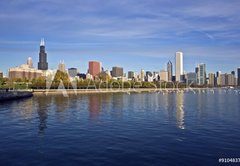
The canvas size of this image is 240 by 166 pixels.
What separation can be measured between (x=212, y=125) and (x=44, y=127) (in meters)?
22.2

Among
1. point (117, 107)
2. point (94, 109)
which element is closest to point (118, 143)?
point (94, 109)

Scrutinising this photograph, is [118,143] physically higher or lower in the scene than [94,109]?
lower

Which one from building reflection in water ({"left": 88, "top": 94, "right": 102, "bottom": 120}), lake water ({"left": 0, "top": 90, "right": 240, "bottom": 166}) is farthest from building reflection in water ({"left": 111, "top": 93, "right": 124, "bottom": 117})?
lake water ({"left": 0, "top": 90, "right": 240, "bottom": 166})

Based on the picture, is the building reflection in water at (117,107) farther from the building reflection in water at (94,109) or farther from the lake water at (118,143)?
the lake water at (118,143)

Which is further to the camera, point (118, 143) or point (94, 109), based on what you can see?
point (94, 109)

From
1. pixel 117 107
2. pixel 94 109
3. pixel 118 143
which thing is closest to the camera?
pixel 118 143

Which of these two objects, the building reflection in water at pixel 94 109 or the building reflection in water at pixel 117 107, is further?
the building reflection in water at pixel 117 107

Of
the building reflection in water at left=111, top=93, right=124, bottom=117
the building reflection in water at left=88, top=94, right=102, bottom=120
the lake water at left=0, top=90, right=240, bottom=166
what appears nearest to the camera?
the lake water at left=0, top=90, right=240, bottom=166

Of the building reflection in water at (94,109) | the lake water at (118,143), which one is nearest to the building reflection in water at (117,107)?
the building reflection in water at (94,109)

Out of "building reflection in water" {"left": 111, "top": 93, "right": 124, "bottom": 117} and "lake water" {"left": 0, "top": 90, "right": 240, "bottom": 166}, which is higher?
"building reflection in water" {"left": 111, "top": 93, "right": 124, "bottom": 117}

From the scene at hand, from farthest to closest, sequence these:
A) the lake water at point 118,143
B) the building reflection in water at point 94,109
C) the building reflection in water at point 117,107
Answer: the building reflection in water at point 117,107
the building reflection in water at point 94,109
the lake water at point 118,143

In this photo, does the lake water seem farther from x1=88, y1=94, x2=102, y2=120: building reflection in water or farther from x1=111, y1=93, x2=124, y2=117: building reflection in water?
x1=111, y1=93, x2=124, y2=117: building reflection in water

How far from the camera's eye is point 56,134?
33.4 m

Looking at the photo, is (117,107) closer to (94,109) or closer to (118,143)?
(94,109)
